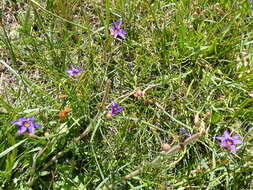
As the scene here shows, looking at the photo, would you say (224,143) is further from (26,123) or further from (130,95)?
(26,123)

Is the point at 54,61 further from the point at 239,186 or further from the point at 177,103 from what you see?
the point at 239,186

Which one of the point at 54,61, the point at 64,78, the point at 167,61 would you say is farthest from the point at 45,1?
the point at 167,61

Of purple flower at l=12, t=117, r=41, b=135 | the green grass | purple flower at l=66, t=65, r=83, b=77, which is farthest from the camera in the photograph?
purple flower at l=66, t=65, r=83, b=77

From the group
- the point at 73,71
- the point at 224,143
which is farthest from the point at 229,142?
the point at 73,71

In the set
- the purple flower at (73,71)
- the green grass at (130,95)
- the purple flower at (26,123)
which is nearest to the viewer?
the purple flower at (26,123)

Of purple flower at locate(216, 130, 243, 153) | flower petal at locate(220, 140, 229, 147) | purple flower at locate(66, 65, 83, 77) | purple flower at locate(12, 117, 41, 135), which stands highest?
purple flower at locate(66, 65, 83, 77)

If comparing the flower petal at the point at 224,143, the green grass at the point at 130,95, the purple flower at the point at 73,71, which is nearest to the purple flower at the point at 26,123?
the green grass at the point at 130,95

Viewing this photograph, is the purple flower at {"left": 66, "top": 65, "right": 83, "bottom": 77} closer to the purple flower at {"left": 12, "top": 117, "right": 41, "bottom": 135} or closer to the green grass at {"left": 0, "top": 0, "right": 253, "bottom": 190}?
the green grass at {"left": 0, "top": 0, "right": 253, "bottom": 190}

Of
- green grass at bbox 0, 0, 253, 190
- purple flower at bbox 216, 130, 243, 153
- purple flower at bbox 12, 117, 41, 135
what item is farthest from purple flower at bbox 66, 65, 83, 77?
purple flower at bbox 216, 130, 243, 153

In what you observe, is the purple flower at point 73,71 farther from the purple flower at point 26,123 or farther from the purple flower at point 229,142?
the purple flower at point 229,142
